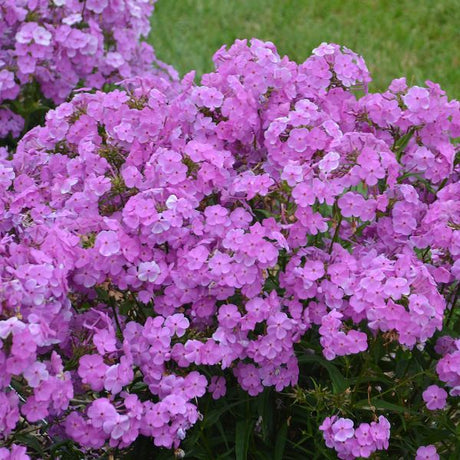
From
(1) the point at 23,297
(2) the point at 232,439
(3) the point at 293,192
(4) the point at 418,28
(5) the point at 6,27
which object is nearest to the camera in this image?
(1) the point at 23,297

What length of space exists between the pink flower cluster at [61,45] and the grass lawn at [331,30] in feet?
4.63

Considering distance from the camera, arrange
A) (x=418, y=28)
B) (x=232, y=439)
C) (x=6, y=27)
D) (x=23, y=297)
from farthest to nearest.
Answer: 1. (x=418, y=28)
2. (x=6, y=27)
3. (x=232, y=439)
4. (x=23, y=297)

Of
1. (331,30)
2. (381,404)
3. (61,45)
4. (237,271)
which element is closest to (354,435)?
(381,404)

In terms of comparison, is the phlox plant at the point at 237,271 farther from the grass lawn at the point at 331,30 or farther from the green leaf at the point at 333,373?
the grass lawn at the point at 331,30

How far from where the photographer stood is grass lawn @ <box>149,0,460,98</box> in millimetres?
5695

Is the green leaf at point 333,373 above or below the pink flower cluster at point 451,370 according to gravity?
below

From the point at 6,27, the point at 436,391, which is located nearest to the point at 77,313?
the point at 436,391

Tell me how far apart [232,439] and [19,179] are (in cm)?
92

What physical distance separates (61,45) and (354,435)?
228 cm

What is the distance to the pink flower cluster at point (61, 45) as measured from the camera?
12.5 ft

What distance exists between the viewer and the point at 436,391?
2.31 m

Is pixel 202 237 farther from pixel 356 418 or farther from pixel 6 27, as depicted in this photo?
pixel 6 27

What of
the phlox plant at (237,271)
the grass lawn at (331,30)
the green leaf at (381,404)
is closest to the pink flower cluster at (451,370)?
the phlox plant at (237,271)

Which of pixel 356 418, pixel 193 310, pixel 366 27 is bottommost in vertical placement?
pixel 366 27
